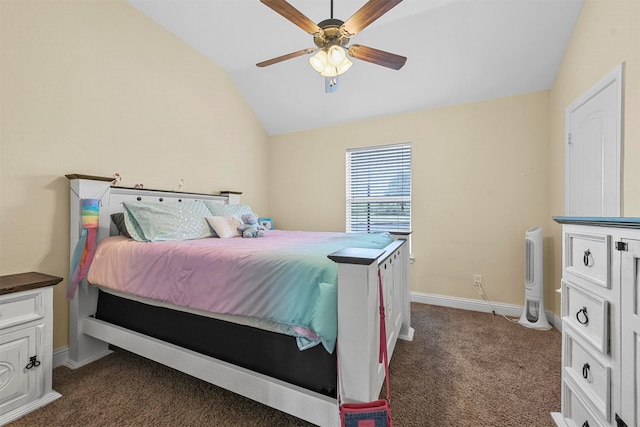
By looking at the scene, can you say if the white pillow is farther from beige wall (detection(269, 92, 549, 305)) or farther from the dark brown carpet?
beige wall (detection(269, 92, 549, 305))

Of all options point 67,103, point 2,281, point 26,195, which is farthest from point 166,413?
point 67,103

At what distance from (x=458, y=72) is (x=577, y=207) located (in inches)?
65.9

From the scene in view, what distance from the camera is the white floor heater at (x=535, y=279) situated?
253 cm

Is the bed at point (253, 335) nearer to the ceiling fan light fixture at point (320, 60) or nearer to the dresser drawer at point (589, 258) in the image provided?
the dresser drawer at point (589, 258)

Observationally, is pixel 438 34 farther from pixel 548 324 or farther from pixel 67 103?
pixel 67 103

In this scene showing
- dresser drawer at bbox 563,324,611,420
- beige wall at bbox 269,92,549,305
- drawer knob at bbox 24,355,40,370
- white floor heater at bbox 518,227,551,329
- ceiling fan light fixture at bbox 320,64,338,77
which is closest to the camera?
dresser drawer at bbox 563,324,611,420

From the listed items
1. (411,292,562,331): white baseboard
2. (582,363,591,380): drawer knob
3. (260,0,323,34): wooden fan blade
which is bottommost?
(411,292,562,331): white baseboard

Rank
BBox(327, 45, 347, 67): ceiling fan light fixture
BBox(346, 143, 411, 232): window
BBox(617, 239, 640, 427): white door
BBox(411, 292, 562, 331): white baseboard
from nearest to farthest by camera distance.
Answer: BBox(617, 239, 640, 427): white door < BBox(327, 45, 347, 67): ceiling fan light fixture < BBox(411, 292, 562, 331): white baseboard < BBox(346, 143, 411, 232): window

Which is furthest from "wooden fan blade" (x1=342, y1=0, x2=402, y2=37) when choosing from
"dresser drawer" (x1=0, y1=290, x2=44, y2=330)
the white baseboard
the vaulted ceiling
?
the white baseboard

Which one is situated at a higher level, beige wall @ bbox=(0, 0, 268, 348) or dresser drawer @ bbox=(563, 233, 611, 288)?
beige wall @ bbox=(0, 0, 268, 348)

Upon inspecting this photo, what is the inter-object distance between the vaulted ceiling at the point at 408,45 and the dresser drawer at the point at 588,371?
8.18ft

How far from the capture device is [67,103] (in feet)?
6.56

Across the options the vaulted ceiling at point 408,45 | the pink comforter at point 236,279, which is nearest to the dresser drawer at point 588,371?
the pink comforter at point 236,279

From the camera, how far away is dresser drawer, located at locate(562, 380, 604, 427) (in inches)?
42.0
